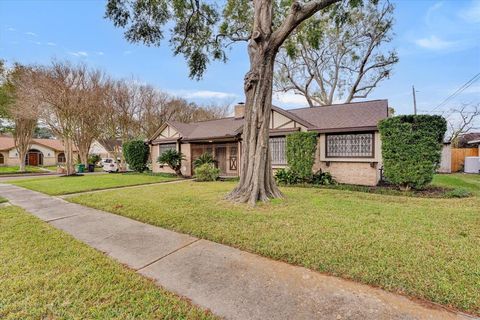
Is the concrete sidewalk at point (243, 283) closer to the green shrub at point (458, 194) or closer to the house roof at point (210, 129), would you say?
the green shrub at point (458, 194)

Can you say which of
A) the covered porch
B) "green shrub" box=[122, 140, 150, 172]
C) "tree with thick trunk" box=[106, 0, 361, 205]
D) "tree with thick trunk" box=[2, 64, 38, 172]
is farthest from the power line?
"tree with thick trunk" box=[2, 64, 38, 172]

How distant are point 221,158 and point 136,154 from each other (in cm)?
792

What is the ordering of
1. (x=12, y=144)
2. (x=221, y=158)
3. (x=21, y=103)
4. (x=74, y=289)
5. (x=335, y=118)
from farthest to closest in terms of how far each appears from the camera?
(x=12, y=144)
(x=221, y=158)
(x=21, y=103)
(x=335, y=118)
(x=74, y=289)

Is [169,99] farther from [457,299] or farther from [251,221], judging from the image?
[457,299]

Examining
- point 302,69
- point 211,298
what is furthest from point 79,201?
point 302,69

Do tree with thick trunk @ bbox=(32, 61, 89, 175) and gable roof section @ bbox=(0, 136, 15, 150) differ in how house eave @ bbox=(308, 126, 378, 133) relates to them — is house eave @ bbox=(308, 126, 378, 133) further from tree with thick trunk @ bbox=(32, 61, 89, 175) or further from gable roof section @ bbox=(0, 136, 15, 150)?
gable roof section @ bbox=(0, 136, 15, 150)

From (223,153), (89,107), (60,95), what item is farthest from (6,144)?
(223,153)

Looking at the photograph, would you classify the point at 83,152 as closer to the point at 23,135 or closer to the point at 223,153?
the point at 23,135

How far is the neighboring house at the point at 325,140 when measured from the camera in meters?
9.82

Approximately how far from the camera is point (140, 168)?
18812 mm

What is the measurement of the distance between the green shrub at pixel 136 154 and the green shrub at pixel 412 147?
17360 millimetres

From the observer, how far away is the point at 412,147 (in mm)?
7723

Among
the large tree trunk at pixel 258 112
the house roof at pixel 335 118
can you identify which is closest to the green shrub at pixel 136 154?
the house roof at pixel 335 118

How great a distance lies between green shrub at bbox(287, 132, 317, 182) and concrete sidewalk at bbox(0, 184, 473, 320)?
7.33 m
